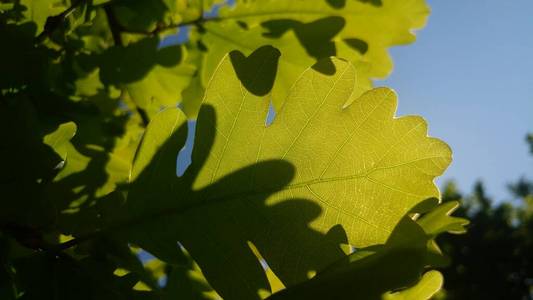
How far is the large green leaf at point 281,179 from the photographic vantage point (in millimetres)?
909

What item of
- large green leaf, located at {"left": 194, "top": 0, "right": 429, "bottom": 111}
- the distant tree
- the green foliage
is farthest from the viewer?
the distant tree

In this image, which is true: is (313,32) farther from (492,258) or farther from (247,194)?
(492,258)

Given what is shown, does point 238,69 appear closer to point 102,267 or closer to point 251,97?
point 251,97

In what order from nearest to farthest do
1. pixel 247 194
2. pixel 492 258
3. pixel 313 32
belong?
1. pixel 247 194
2. pixel 313 32
3. pixel 492 258

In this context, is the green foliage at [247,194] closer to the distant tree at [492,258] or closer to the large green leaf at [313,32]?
the large green leaf at [313,32]

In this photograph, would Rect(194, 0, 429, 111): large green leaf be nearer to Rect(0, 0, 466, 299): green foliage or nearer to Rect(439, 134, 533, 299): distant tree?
Rect(0, 0, 466, 299): green foliage

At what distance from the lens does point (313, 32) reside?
1.54 metres

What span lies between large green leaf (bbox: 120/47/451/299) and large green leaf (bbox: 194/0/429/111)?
0.57m

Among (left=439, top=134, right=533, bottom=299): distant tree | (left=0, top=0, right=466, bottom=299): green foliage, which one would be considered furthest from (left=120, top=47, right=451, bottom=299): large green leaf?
(left=439, top=134, right=533, bottom=299): distant tree

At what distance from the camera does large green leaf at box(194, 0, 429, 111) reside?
1.54 metres

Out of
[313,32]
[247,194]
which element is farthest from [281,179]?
[313,32]

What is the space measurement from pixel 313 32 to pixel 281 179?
733mm

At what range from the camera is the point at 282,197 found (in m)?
0.91

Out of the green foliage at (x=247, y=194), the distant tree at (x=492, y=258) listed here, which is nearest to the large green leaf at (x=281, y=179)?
the green foliage at (x=247, y=194)
